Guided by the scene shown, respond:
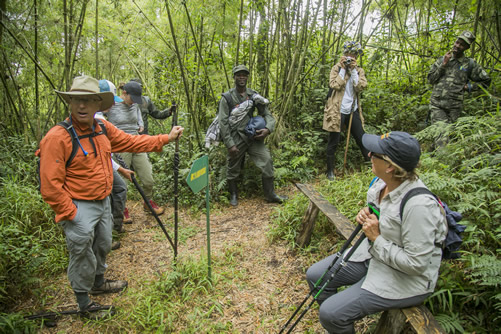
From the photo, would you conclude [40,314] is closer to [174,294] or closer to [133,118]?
[174,294]

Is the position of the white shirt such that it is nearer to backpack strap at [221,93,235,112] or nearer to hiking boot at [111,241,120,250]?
backpack strap at [221,93,235,112]

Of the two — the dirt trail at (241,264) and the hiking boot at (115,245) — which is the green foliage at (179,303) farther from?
the hiking boot at (115,245)

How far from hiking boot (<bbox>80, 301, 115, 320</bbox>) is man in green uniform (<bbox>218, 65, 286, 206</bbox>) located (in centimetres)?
249

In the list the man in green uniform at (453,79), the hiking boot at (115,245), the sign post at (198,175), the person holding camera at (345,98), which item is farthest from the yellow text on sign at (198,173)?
the man in green uniform at (453,79)

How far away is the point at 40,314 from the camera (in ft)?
8.57

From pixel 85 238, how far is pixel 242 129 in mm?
2741

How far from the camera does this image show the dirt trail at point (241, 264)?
259 centimetres

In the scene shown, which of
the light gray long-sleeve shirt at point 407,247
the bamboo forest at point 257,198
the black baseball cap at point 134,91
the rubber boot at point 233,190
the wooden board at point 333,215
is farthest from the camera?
the rubber boot at point 233,190

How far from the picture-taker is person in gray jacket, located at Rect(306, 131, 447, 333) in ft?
5.20

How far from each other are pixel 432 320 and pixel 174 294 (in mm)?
2185

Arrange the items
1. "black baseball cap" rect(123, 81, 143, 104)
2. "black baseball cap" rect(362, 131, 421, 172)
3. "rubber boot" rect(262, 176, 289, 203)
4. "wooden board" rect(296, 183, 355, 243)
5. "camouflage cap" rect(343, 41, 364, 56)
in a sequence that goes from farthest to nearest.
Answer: "rubber boot" rect(262, 176, 289, 203) → "camouflage cap" rect(343, 41, 364, 56) → "black baseball cap" rect(123, 81, 143, 104) → "wooden board" rect(296, 183, 355, 243) → "black baseball cap" rect(362, 131, 421, 172)

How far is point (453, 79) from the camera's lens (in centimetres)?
470

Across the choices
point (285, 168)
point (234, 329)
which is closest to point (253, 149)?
point (285, 168)

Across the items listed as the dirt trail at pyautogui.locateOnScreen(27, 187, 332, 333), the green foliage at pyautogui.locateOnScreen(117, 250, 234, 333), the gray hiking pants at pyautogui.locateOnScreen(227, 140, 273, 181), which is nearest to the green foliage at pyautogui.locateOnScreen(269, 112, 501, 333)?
the dirt trail at pyautogui.locateOnScreen(27, 187, 332, 333)
